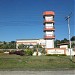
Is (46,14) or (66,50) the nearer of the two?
(66,50)

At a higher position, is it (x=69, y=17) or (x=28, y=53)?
(x=69, y=17)

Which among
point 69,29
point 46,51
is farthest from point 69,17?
point 46,51

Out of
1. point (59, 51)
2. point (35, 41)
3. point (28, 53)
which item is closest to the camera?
point (28, 53)

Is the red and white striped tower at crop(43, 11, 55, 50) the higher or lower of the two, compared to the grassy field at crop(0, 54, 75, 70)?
higher

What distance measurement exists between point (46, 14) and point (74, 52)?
40112mm

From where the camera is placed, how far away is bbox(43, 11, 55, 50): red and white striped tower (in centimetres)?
11569

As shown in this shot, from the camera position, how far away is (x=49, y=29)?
Answer: 117 meters

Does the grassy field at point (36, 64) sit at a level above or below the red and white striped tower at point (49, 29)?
below

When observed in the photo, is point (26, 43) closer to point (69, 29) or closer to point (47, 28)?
point (47, 28)

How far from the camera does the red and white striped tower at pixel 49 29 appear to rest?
380 ft

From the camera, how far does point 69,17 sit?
5597 cm

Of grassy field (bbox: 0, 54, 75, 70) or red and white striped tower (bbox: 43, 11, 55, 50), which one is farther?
red and white striped tower (bbox: 43, 11, 55, 50)

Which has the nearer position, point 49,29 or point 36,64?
point 36,64

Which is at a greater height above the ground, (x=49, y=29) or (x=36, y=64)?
(x=49, y=29)
